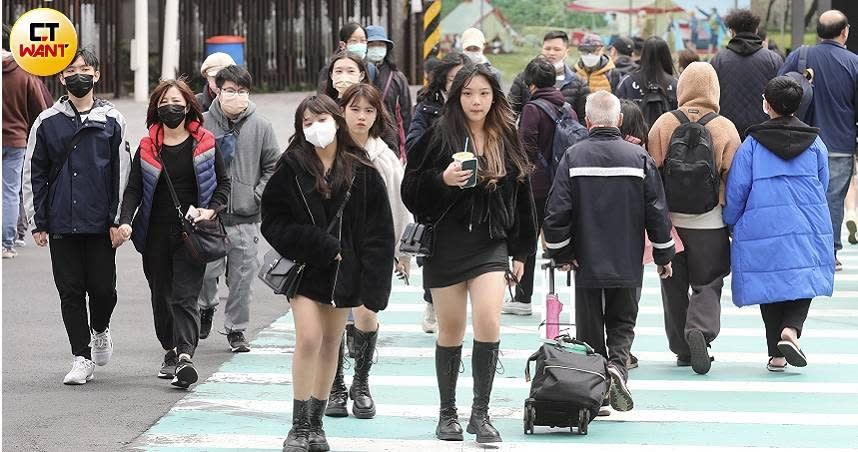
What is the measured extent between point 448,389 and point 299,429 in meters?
0.85

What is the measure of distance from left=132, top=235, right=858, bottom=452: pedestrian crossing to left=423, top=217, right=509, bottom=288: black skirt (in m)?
0.86

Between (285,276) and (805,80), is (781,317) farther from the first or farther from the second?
(285,276)

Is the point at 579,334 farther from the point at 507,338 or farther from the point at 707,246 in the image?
the point at 507,338

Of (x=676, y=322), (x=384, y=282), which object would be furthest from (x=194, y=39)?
(x=384, y=282)

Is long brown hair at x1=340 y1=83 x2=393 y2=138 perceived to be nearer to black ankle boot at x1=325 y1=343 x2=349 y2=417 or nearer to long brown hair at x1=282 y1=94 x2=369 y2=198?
long brown hair at x1=282 y1=94 x2=369 y2=198

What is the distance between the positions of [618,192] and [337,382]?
73.5 inches

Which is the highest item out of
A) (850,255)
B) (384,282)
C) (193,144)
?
(193,144)

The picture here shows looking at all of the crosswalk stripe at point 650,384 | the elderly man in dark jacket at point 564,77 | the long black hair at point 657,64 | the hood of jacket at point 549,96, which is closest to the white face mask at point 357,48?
the elderly man in dark jacket at point 564,77

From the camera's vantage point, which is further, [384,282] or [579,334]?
[579,334]

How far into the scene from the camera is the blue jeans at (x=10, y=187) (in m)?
14.5

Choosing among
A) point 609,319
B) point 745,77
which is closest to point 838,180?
point 745,77

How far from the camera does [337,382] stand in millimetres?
8461

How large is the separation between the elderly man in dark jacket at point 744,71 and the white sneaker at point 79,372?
5971 millimetres

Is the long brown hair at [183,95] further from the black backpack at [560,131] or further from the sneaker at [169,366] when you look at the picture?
the black backpack at [560,131]
